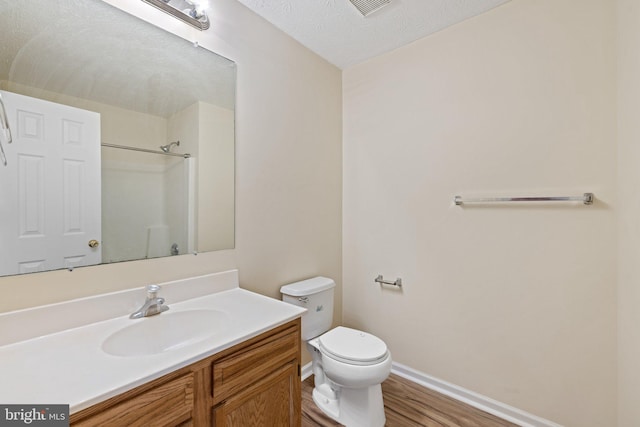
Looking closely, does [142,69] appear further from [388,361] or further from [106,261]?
[388,361]

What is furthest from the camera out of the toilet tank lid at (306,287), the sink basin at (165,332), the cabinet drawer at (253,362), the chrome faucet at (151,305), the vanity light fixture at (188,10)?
the toilet tank lid at (306,287)

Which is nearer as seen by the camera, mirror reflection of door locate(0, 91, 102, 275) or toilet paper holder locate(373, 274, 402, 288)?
mirror reflection of door locate(0, 91, 102, 275)

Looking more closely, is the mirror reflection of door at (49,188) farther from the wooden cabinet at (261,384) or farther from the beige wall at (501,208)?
the beige wall at (501,208)

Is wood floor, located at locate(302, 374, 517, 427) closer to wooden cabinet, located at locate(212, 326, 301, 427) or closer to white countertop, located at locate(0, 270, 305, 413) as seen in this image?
wooden cabinet, located at locate(212, 326, 301, 427)

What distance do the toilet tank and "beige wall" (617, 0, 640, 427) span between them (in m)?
1.46

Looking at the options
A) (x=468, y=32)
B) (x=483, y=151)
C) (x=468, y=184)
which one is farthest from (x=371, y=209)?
(x=468, y=32)

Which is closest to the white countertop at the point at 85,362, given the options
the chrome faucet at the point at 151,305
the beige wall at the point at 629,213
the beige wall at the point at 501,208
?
the chrome faucet at the point at 151,305

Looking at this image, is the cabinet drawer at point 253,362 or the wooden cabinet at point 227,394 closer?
the wooden cabinet at point 227,394

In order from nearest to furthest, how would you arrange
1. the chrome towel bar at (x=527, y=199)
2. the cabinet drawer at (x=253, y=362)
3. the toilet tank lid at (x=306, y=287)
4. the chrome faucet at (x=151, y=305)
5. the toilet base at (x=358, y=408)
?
the cabinet drawer at (x=253, y=362) < the chrome faucet at (x=151, y=305) < the chrome towel bar at (x=527, y=199) < the toilet base at (x=358, y=408) < the toilet tank lid at (x=306, y=287)

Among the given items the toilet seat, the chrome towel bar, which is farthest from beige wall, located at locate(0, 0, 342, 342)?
the chrome towel bar

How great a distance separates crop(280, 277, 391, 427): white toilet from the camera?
4.78ft

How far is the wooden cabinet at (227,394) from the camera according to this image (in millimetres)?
717

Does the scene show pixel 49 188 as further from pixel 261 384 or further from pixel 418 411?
pixel 418 411

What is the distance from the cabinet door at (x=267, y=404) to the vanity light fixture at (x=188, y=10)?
162 centimetres
